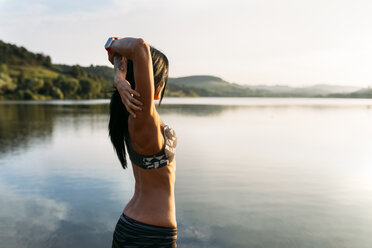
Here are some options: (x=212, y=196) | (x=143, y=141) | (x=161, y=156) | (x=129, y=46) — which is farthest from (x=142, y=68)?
(x=212, y=196)

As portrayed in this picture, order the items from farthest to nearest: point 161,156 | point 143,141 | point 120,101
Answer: point 120,101 < point 161,156 < point 143,141

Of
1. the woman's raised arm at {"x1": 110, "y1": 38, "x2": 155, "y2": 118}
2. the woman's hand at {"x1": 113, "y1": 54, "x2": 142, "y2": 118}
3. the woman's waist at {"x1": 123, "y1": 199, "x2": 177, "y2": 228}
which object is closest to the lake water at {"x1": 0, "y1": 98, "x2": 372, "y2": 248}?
the woman's waist at {"x1": 123, "y1": 199, "x2": 177, "y2": 228}

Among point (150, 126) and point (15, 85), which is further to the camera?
point (15, 85)

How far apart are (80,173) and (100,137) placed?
12.4 meters

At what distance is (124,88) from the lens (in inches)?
96.3

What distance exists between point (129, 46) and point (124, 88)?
0.31 metres

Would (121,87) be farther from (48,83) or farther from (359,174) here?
(48,83)

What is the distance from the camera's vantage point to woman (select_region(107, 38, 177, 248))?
7.67 feet

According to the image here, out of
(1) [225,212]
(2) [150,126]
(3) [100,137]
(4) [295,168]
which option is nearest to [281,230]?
(1) [225,212]

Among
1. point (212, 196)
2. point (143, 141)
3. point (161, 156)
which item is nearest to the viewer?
point (143, 141)

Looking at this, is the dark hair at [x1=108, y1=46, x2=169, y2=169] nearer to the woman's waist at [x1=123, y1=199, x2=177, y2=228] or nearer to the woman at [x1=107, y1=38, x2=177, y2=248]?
the woman at [x1=107, y1=38, x2=177, y2=248]

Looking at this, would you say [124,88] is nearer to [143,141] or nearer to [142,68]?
[142,68]

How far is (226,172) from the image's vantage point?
14711mm

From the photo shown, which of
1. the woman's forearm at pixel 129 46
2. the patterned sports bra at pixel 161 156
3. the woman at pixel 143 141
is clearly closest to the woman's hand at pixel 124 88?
the woman at pixel 143 141
